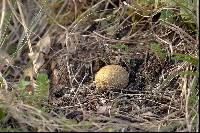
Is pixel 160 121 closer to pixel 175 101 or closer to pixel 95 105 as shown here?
pixel 175 101

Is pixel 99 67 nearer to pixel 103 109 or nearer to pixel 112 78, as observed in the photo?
pixel 112 78

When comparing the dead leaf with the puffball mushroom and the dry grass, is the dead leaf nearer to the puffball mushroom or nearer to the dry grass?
the dry grass

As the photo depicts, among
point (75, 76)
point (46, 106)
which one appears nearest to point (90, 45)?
point (75, 76)

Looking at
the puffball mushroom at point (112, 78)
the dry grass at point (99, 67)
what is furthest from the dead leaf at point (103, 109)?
the puffball mushroom at point (112, 78)

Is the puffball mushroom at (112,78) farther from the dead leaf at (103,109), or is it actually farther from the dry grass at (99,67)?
the dead leaf at (103,109)

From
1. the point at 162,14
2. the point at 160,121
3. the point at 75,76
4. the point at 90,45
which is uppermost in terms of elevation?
the point at 162,14

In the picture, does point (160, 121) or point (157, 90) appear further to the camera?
point (157, 90)

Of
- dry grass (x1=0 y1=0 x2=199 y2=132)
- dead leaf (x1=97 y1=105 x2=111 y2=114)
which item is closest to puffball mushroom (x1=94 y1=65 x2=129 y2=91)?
dry grass (x1=0 y1=0 x2=199 y2=132)
